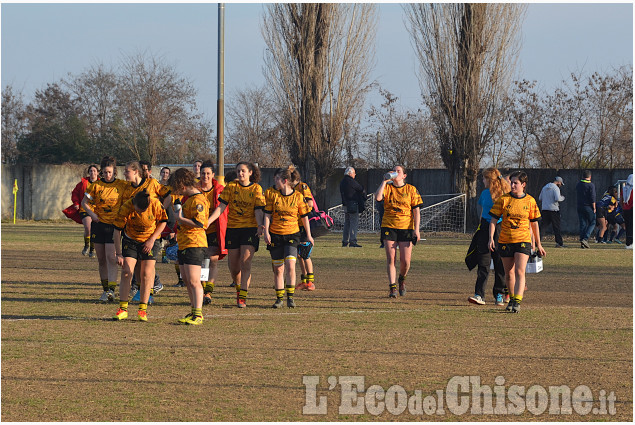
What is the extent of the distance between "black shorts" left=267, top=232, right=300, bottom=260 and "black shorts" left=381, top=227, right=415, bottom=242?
1.78 m

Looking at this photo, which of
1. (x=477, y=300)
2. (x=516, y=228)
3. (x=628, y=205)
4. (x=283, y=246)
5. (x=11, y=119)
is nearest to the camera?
(x=516, y=228)

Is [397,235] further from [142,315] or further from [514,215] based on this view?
[142,315]

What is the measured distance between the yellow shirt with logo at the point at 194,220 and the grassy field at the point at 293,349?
91 centimetres

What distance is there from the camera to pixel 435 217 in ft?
114

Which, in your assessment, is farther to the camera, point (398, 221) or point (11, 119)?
point (11, 119)

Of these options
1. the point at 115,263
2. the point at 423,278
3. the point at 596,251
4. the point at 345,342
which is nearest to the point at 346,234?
the point at 596,251

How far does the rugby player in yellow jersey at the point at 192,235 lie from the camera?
10.2m

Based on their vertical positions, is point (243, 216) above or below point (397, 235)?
above

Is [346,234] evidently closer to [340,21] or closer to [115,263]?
[115,263]

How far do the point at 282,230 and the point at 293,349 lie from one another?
3.31 m

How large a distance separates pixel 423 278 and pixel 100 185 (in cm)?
630

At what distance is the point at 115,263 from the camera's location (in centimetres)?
1222

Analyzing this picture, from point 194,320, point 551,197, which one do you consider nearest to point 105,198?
point 194,320

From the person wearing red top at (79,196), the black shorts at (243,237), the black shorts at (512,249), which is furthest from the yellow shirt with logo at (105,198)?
the black shorts at (512,249)
